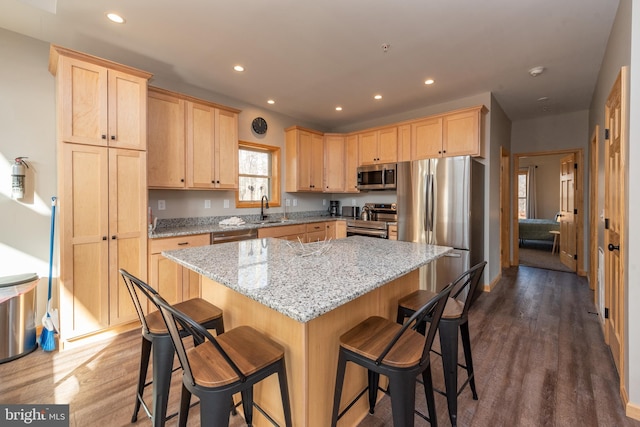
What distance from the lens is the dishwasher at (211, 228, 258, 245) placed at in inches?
128

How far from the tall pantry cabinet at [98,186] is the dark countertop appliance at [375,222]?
115 inches

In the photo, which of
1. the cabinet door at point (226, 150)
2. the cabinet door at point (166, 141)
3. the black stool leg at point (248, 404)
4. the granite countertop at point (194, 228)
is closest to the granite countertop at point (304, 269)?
the black stool leg at point (248, 404)

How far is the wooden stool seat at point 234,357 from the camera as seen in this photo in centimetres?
103

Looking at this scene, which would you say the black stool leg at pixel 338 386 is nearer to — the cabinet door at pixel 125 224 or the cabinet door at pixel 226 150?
the cabinet door at pixel 125 224

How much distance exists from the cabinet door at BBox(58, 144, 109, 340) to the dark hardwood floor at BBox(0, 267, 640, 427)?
0.28m

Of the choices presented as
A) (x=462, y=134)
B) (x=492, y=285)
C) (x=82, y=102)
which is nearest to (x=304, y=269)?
(x=82, y=102)

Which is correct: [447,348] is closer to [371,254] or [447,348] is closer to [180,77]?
[371,254]

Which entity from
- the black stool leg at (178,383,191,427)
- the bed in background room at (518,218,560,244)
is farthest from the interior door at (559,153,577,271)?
the black stool leg at (178,383,191,427)

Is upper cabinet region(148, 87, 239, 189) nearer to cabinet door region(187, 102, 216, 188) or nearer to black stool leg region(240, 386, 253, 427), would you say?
cabinet door region(187, 102, 216, 188)

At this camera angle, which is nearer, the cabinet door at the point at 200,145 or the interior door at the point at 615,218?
the interior door at the point at 615,218

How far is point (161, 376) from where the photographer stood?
4.34 feet

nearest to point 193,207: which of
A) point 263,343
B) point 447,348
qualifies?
point 263,343

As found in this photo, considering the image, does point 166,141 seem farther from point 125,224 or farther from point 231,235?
point 231,235

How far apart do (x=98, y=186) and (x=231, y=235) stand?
1369 mm
